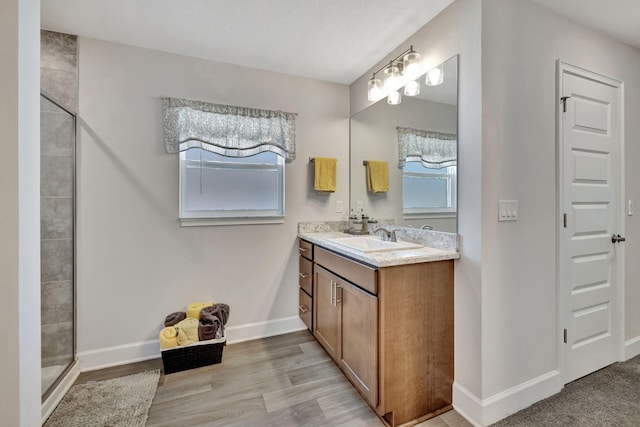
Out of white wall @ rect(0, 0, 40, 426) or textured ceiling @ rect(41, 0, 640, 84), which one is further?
textured ceiling @ rect(41, 0, 640, 84)

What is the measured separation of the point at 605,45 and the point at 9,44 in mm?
3230

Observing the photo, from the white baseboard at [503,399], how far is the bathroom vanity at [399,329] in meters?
0.08

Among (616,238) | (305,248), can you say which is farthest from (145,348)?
(616,238)

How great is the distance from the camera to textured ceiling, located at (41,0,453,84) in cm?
169

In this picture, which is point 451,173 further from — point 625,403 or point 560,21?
point 625,403

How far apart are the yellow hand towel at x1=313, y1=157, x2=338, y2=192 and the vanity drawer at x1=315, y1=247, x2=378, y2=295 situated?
26.2 inches

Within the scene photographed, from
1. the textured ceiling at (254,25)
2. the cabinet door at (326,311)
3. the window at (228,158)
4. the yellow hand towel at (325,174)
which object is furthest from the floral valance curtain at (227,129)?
the cabinet door at (326,311)

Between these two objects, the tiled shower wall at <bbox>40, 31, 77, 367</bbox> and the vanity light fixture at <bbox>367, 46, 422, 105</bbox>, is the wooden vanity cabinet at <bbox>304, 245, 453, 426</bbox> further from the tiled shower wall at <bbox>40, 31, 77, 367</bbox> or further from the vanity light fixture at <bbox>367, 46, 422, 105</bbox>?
the tiled shower wall at <bbox>40, 31, 77, 367</bbox>

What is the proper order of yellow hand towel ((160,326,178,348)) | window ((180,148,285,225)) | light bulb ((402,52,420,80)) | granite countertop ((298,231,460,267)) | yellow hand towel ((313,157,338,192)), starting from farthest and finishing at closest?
yellow hand towel ((313,157,338,192))
window ((180,148,285,225))
yellow hand towel ((160,326,178,348))
light bulb ((402,52,420,80))
granite countertop ((298,231,460,267))

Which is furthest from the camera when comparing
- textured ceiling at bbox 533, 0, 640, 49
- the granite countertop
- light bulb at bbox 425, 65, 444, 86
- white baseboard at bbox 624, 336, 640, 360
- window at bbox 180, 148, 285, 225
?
window at bbox 180, 148, 285, 225

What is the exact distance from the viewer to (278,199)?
2.60m

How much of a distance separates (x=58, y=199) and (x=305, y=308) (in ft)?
6.66

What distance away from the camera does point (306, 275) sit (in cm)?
243

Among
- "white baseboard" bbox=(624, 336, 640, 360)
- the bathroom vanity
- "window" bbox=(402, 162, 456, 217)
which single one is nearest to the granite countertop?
the bathroom vanity
